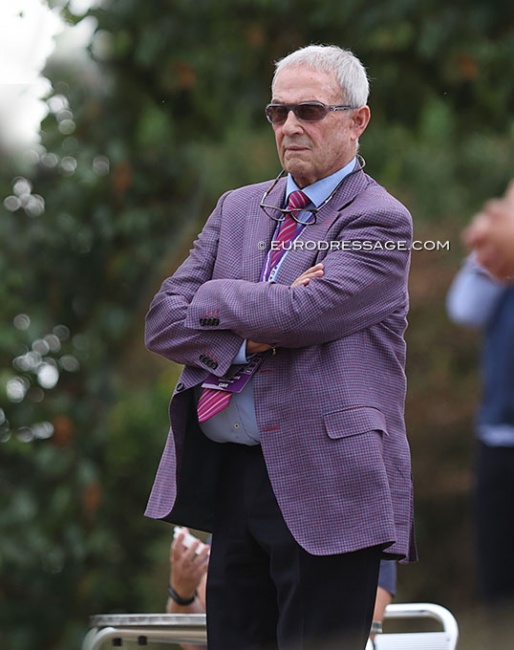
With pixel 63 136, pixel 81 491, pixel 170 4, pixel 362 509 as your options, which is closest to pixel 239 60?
pixel 170 4

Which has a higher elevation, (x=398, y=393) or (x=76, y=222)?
(x=76, y=222)

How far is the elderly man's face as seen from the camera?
7.58ft

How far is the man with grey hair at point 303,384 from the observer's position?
228 centimetres

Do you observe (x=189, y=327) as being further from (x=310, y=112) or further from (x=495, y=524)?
(x=495, y=524)

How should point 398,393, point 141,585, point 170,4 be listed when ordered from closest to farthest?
point 398,393 → point 170,4 → point 141,585

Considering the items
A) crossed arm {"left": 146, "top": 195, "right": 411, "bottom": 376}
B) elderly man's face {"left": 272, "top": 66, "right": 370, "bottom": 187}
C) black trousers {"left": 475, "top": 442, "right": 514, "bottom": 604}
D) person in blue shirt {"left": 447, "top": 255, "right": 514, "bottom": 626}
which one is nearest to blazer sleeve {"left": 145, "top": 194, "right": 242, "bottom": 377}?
crossed arm {"left": 146, "top": 195, "right": 411, "bottom": 376}

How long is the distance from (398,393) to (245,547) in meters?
0.39

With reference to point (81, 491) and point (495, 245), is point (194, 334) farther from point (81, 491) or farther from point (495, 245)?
point (81, 491)

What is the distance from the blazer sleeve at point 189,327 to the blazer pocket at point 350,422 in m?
0.21

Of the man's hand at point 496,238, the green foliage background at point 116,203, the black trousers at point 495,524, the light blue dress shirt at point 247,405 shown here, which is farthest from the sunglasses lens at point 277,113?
the green foliage background at point 116,203

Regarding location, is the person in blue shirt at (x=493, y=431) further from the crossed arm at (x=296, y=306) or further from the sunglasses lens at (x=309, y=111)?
the sunglasses lens at (x=309, y=111)

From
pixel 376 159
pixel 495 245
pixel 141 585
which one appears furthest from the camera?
pixel 376 159

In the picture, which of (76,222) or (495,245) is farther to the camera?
(76,222)

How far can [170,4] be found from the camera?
15.2 ft
